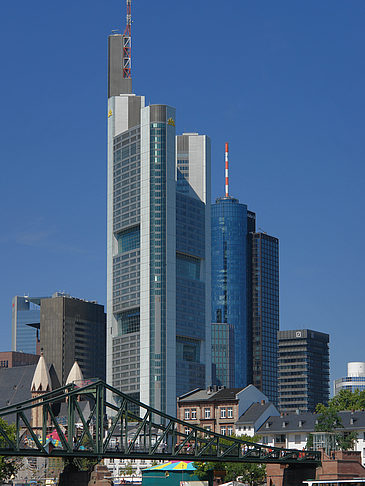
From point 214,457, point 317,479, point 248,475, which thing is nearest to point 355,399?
point 248,475

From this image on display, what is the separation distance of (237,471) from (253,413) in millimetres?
35590

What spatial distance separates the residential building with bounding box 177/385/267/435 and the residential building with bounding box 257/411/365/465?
24.0ft

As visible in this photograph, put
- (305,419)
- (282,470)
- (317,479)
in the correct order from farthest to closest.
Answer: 1. (305,419)
2. (282,470)
3. (317,479)

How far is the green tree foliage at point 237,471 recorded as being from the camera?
13325cm

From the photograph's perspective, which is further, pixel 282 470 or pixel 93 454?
pixel 282 470

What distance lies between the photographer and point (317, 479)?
379 ft

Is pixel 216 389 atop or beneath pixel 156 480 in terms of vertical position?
atop

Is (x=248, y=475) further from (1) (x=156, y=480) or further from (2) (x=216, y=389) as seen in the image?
(2) (x=216, y=389)

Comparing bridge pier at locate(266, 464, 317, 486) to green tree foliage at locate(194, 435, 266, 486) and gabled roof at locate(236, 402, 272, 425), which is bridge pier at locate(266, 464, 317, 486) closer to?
green tree foliage at locate(194, 435, 266, 486)

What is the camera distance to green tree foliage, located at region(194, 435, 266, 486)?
5246 inches

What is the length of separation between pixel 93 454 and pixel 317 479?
103 ft

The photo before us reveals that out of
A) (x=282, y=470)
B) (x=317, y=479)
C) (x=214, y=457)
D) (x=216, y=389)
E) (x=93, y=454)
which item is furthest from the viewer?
(x=216, y=389)

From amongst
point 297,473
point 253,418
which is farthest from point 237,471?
point 253,418

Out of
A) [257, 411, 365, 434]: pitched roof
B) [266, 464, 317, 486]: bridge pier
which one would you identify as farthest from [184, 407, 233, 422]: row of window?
[266, 464, 317, 486]: bridge pier
